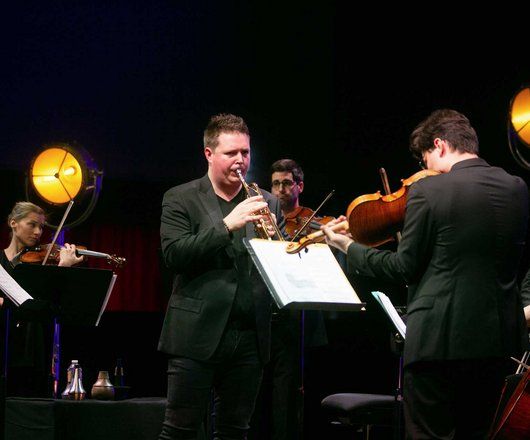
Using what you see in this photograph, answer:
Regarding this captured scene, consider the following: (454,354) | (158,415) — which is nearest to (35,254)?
(158,415)

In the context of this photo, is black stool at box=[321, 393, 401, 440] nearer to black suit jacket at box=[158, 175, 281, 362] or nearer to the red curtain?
black suit jacket at box=[158, 175, 281, 362]

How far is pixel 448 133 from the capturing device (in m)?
2.99

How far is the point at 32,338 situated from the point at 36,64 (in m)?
3.58

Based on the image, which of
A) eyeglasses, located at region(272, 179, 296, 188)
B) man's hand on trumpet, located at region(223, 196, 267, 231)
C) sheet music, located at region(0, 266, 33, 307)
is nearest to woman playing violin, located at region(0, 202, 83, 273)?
sheet music, located at region(0, 266, 33, 307)

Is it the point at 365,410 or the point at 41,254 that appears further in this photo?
the point at 41,254

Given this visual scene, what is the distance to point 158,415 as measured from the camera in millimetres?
4855

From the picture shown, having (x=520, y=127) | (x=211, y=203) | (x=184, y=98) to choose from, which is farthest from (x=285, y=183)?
(x=184, y=98)

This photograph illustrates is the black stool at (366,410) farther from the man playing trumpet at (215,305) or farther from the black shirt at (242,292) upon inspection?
the black shirt at (242,292)

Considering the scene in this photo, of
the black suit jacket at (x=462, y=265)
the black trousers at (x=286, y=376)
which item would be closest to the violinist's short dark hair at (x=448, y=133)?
the black suit jacket at (x=462, y=265)

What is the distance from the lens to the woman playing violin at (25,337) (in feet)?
18.3

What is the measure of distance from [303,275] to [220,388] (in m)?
0.71

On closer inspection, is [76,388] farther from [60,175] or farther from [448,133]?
[448,133]

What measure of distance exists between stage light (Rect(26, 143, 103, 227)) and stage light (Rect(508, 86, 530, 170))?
137 inches

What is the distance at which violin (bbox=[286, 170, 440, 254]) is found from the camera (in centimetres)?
314
